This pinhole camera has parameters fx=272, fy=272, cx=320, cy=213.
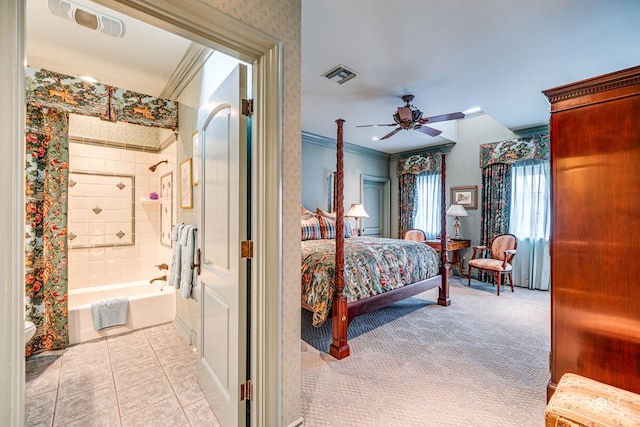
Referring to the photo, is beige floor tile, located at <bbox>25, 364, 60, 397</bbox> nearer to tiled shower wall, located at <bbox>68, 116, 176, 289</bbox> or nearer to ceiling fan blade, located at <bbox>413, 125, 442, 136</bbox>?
tiled shower wall, located at <bbox>68, 116, 176, 289</bbox>

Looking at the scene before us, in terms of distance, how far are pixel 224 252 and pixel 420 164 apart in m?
5.39

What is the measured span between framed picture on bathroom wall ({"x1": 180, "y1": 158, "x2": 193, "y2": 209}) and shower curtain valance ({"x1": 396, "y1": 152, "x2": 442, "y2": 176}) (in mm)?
4737

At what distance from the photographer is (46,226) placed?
2336mm

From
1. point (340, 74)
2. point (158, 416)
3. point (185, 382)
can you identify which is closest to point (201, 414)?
point (158, 416)

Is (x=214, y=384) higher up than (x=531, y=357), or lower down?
Answer: higher up

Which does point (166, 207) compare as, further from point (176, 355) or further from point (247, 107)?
point (247, 107)

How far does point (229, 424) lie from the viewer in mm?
1473

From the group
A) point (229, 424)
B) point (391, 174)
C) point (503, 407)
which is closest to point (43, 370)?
point (229, 424)

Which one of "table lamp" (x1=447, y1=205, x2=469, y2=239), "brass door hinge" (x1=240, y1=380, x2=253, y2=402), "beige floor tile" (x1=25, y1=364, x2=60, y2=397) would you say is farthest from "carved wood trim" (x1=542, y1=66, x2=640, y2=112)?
"beige floor tile" (x1=25, y1=364, x2=60, y2=397)

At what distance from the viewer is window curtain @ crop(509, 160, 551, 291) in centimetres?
439

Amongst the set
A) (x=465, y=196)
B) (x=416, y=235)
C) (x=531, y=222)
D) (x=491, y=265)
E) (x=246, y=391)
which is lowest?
(x=246, y=391)

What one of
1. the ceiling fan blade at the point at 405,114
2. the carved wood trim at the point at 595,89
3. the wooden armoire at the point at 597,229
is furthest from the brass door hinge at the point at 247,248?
the ceiling fan blade at the point at 405,114

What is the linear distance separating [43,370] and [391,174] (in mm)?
6407

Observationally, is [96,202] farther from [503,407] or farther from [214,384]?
[503,407]
